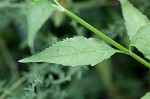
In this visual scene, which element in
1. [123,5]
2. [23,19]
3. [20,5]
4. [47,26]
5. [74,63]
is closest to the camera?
[74,63]

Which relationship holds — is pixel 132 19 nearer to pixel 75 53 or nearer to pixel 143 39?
pixel 143 39

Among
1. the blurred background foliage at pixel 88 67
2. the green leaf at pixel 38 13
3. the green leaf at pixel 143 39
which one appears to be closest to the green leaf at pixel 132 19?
the green leaf at pixel 143 39

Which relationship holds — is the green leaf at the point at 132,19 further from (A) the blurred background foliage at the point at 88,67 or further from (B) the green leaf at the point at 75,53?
(A) the blurred background foliage at the point at 88,67

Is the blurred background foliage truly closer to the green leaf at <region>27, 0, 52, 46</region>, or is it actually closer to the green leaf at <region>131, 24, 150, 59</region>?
the green leaf at <region>27, 0, 52, 46</region>

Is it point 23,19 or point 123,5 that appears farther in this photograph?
point 23,19

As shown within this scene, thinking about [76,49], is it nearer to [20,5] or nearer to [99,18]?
[20,5]

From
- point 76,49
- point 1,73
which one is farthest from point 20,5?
point 76,49

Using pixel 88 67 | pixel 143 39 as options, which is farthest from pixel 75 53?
pixel 88 67
